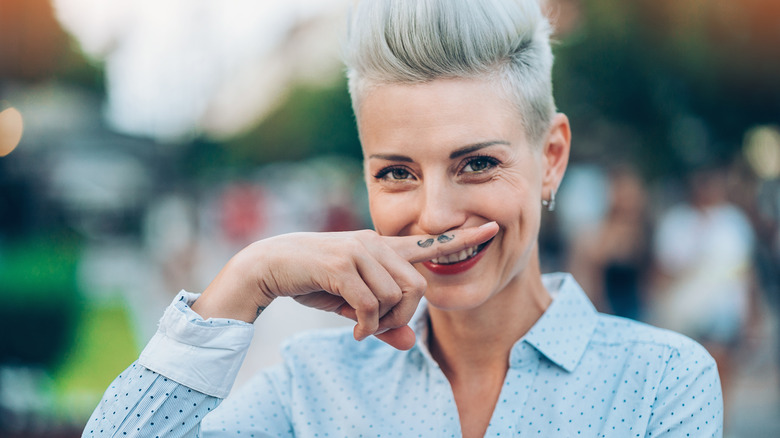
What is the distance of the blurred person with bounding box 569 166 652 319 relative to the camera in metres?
6.21

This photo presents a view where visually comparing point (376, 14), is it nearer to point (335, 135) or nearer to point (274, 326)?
point (274, 326)

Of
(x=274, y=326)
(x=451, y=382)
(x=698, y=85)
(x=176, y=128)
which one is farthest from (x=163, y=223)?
(x=451, y=382)

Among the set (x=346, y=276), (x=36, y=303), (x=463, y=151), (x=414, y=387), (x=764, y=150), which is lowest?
(x=764, y=150)

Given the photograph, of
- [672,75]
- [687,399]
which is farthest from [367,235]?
[672,75]

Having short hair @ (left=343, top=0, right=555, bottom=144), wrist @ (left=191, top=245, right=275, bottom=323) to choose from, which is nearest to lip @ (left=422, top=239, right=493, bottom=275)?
short hair @ (left=343, top=0, right=555, bottom=144)

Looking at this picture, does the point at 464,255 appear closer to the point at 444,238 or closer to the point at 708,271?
the point at 444,238

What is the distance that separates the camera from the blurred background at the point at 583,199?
18.8 ft

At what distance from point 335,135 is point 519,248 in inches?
977

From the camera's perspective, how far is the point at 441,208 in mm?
2008

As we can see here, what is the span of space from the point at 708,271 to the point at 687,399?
15.3ft

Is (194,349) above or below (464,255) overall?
below

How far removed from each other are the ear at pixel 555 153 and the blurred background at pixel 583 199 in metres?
0.47

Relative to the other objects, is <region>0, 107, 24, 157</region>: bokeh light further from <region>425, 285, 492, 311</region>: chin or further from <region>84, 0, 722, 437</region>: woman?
<region>425, 285, 492, 311</region>: chin

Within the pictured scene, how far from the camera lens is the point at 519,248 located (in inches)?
Answer: 83.9
